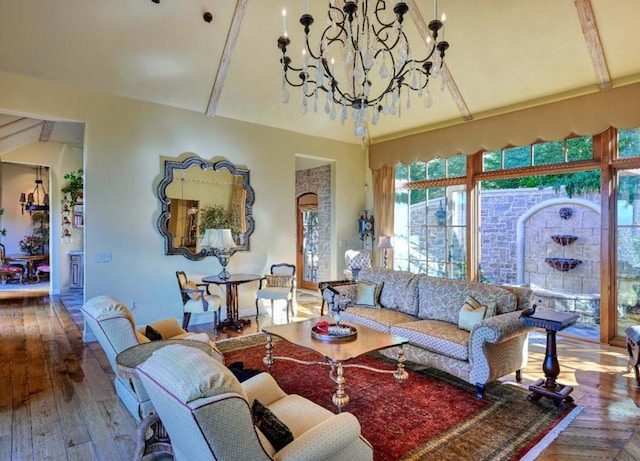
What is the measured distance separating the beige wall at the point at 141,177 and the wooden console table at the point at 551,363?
4.41 m

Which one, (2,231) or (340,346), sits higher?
(2,231)

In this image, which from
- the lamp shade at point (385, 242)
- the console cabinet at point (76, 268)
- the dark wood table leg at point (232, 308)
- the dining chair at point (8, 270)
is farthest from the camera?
the dining chair at point (8, 270)

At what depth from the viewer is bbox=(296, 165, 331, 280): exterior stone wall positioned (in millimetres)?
8227

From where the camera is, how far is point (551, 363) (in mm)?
3334

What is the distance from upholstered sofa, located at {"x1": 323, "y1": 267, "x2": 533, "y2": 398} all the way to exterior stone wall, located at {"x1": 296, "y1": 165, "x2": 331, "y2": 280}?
10.0ft

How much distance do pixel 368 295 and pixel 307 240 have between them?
14.5 ft

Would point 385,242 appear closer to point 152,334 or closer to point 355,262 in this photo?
point 355,262

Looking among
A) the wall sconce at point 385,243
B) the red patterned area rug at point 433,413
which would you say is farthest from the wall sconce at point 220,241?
the wall sconce at point 385,243

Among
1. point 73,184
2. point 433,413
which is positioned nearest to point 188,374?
point 433,413

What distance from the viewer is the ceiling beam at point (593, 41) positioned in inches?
164

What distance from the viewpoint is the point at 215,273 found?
613cm

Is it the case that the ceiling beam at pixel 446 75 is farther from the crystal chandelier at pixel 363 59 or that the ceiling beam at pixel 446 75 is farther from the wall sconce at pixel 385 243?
the wall sconce at pixel 385 243

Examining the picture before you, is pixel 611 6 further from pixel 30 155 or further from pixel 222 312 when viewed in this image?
pixel 30 155

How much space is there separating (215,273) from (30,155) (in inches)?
225
